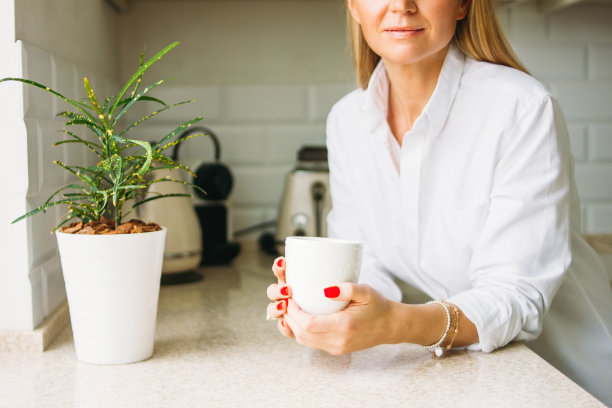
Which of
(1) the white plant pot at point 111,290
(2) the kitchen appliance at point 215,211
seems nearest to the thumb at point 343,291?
(1) the white plant pot at point 111,290

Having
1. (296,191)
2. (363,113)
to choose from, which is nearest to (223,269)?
(296,191)

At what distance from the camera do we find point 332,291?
0.72 metres

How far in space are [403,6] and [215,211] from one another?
32.2 inches

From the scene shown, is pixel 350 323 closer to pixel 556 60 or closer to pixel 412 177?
pixel 412 177

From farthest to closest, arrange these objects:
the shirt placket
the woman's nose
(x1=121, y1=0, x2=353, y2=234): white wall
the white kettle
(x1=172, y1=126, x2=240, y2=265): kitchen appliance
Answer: (x1=121, y1=0, x2=353, y2=234): white wall → (x1=172, y1=126, x2=240, y2=265): kitchen appliance → the white kettle → the shirt placket → the woman's nose

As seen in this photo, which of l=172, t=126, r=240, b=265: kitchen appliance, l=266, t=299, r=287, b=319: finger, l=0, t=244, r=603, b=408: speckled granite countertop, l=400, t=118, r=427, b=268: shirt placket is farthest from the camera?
l=172, t=126, r=240, b=265: kitchen appliance

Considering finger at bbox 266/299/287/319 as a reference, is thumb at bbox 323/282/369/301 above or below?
above

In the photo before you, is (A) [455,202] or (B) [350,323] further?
(A) [455,202]

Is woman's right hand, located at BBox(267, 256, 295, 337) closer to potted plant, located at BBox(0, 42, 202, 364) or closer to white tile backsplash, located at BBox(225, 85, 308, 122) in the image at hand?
potted plant, located at BBox(0, 42, 202, 364)

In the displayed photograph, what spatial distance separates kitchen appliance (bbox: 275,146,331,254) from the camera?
63.0 inches

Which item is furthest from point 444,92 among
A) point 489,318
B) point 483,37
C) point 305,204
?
point 305,204

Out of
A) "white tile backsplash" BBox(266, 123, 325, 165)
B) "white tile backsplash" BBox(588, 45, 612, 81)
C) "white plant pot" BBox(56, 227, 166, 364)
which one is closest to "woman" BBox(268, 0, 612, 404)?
"white plant pot" BBox(56, 227, 166, 364)

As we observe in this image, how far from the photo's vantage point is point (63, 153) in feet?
3.43

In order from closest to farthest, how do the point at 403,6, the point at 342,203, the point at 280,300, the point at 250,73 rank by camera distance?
the point at 280,300
the point at 403,6
the point at 342,203
the point at 250,73
